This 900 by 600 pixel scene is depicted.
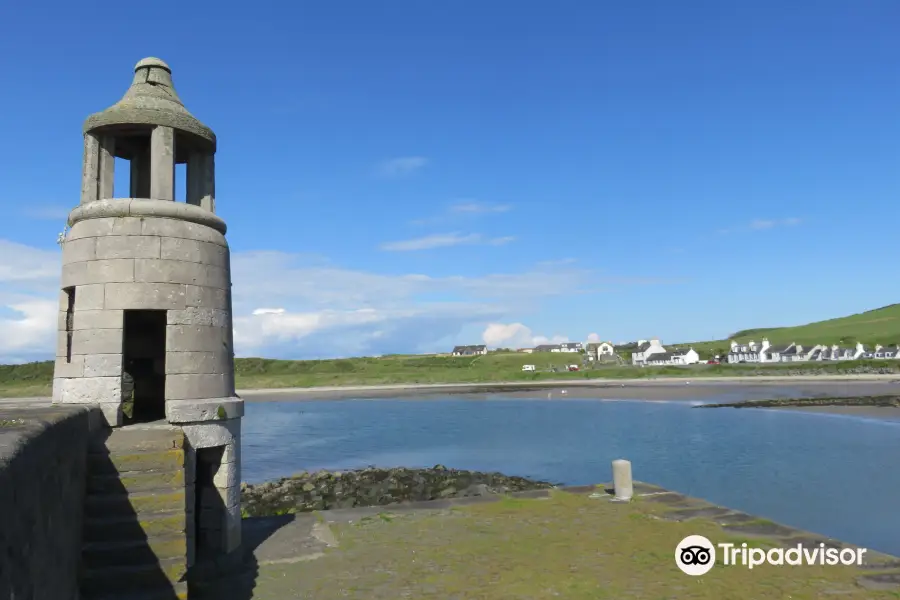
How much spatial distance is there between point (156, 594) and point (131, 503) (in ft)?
4.43

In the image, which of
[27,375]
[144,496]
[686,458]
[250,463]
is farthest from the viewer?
[27,375]

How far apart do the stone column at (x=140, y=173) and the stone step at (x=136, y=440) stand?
6.12 meters

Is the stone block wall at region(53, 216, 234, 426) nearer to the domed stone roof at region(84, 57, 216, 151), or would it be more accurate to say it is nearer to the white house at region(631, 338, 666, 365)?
the domed stone roof at region(84, 57, 216, 151)

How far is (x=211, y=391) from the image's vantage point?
1085 centimetres

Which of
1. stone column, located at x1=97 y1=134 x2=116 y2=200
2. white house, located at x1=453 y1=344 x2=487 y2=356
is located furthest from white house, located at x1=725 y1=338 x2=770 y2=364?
stone column, located at x1=97 y1=134 x2=116 y2=200

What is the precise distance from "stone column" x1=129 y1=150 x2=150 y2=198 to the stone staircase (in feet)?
20.8

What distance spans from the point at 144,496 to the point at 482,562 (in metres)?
5.90

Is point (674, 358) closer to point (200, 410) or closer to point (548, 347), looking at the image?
point (548, 347)

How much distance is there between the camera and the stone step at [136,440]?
9125mm

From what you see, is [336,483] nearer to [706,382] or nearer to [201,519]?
[201,519]

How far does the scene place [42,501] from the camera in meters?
5.94

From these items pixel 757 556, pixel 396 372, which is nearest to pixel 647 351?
pixel 396 372

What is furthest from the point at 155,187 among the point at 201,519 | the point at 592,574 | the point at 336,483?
the point at 336,483

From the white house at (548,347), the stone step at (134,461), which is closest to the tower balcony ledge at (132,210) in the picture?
the stone step at (134,461)
